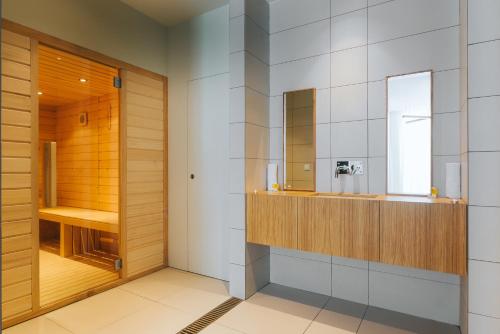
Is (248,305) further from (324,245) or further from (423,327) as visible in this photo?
(423,327)

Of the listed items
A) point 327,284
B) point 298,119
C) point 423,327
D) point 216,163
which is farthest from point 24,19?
point 423,327

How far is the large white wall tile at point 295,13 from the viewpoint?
2.93 metres

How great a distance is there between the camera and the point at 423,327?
2.39 metres

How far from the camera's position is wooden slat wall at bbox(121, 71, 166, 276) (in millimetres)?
3268

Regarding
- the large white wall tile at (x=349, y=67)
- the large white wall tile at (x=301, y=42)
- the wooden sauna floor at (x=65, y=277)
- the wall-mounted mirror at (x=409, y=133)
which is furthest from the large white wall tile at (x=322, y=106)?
the wooden sauna floor at (x=65, y=277)

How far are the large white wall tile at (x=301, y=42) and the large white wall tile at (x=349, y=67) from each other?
0.51 ft

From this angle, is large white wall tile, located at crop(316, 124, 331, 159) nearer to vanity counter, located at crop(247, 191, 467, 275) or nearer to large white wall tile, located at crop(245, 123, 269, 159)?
vanity counter, located at crop(247, 191, 467, 275)

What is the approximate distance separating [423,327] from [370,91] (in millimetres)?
1983
